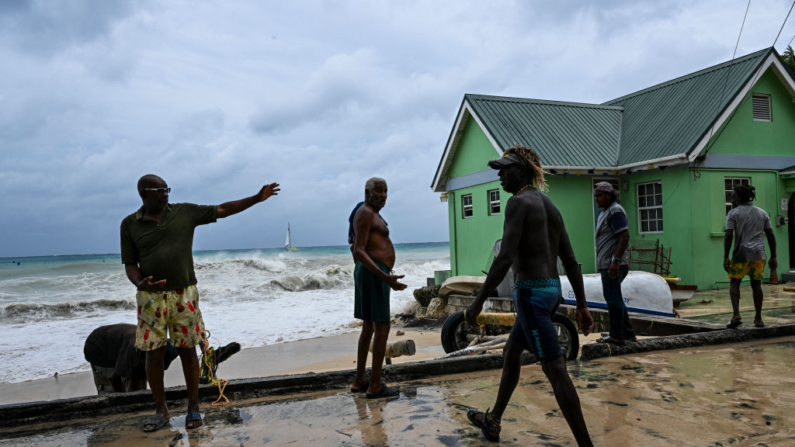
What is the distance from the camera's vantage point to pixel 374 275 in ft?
15.8

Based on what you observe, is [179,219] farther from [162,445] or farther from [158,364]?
[162,445]

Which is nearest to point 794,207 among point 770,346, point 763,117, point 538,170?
point 763,117

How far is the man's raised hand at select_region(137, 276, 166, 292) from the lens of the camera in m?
3.90

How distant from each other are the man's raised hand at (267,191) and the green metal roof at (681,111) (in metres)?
12.3

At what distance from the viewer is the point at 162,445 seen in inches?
150

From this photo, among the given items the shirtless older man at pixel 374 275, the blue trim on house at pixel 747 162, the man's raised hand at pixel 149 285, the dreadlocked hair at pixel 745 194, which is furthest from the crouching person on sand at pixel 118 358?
the blue trim on house at pixel 747 162

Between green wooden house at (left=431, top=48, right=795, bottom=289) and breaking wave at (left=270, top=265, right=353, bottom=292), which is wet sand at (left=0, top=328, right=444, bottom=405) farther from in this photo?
breaking wave at (left=270, top=265, right=353, bottom=292)

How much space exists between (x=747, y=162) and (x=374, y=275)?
1389cm

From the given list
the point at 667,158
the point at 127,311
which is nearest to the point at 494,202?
the point at 667,158

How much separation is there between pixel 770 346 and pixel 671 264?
27.5ft

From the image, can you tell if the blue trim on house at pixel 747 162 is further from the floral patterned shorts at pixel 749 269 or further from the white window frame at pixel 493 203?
the floral patterned shorts at pixel 749 269

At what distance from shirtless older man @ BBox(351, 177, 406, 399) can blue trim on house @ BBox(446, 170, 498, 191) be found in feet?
36.0

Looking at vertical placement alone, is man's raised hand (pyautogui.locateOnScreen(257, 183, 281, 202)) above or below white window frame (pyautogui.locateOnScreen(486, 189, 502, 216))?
below

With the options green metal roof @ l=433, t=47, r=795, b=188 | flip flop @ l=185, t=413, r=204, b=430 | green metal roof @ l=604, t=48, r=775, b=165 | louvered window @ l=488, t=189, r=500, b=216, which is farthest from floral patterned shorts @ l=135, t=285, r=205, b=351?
green metal roof @ l=604, t=48, r=775, b=165
